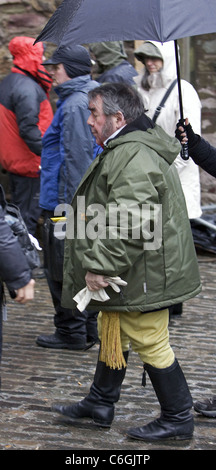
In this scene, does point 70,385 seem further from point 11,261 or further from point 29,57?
point 29,57

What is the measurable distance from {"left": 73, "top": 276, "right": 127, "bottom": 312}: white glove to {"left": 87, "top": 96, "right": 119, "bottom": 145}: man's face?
29.0 inches

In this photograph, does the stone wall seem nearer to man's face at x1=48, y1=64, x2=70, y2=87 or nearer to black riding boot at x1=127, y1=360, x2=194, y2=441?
man's face at x1=48, y1=64, x2=70, y2=87

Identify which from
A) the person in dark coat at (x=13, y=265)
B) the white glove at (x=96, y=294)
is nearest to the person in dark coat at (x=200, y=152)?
the white glove at (x=96, y=294)

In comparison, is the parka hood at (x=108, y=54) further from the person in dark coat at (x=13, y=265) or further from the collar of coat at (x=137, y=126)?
the person in dark coat at (x=13, y=265)

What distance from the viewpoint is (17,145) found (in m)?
8.12

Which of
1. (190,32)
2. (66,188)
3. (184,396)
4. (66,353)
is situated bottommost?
(66,353)

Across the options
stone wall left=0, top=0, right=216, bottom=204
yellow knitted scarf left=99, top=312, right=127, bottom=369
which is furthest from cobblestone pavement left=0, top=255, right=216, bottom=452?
stone wall left=0, top=0, right=216, bottom=204

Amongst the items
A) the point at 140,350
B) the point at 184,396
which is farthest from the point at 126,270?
the point at 184,396

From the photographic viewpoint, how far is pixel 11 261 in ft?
11.8

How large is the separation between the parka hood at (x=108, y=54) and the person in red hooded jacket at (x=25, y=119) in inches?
33.5

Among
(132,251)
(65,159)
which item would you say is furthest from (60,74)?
(132,251)

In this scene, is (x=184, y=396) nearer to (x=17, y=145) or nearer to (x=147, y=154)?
(x=147, y=154)

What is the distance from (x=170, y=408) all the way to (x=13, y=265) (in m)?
1.20

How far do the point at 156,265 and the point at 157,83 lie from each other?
2610 mm
